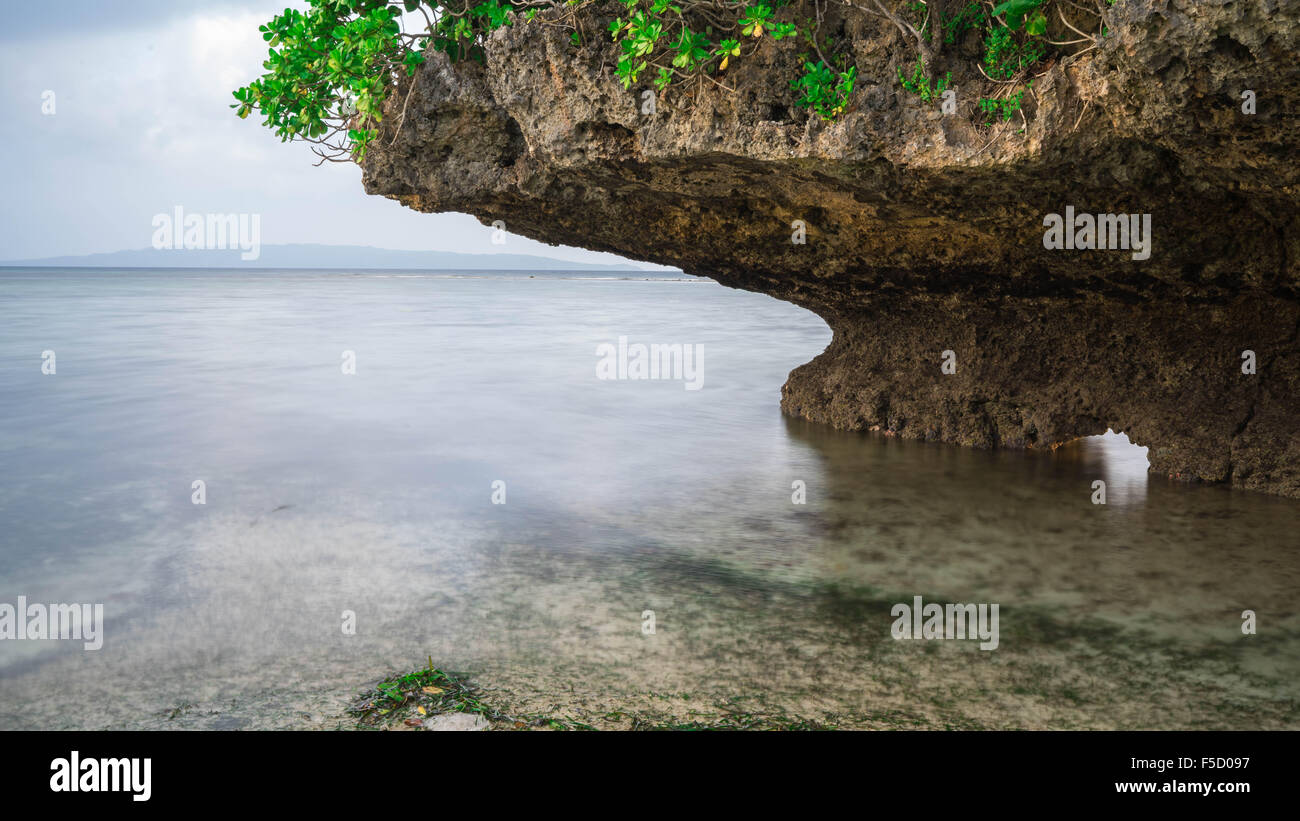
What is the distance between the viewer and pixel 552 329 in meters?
27.2

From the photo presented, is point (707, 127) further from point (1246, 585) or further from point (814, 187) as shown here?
point (1246, 585)

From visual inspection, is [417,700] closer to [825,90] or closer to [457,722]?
[457,722]

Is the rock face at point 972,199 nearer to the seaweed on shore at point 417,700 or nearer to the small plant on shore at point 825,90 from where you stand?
the small plant on shore at point 825,90

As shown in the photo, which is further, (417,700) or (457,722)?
(417,700)

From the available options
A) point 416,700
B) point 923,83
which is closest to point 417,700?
point 416,700

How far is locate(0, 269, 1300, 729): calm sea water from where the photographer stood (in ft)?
13.6

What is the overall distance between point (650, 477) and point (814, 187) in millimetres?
3146

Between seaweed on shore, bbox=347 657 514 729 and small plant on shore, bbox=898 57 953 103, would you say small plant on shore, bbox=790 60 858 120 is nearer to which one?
small plant on shore, bbox=898 57 953 103

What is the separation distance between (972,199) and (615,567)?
330 centimetres

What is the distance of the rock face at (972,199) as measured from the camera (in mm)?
4641

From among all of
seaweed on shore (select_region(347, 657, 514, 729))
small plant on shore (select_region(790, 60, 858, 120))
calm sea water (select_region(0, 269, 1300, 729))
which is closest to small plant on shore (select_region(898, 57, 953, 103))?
small plant on shore (select_region(790, 60, 858, 120))

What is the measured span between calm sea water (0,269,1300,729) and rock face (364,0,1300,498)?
0.74m

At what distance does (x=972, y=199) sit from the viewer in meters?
6.24

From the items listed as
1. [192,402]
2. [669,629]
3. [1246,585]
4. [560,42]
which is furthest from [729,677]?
[192,402]
